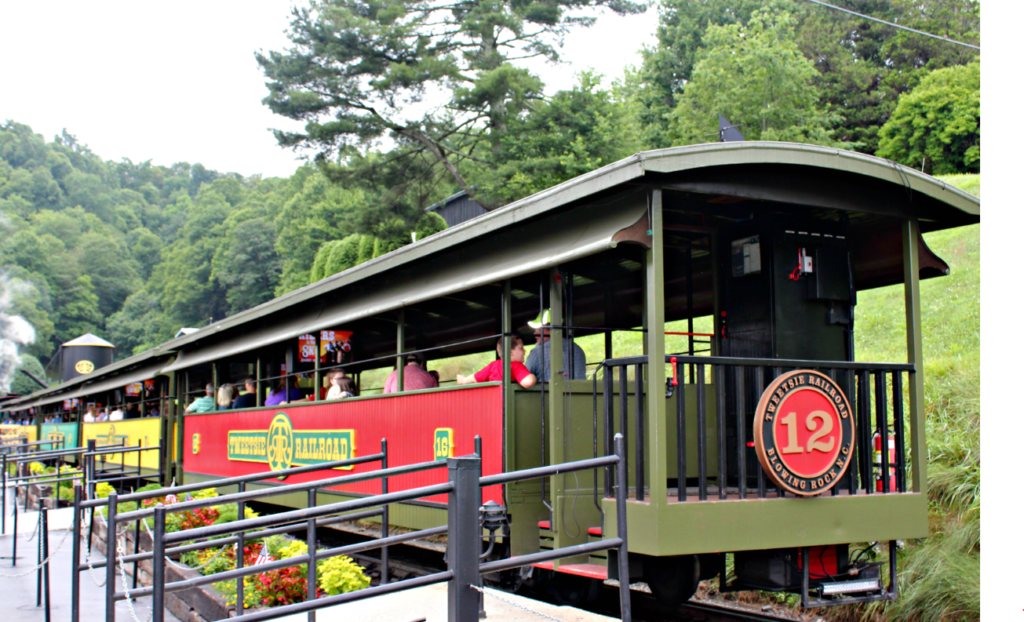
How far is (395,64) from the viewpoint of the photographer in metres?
25.8

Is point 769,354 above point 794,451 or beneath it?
above

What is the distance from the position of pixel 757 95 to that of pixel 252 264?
52510 mm

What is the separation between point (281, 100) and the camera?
2667 cm

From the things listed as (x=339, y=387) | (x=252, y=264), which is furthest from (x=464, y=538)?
(x=252, y=264)

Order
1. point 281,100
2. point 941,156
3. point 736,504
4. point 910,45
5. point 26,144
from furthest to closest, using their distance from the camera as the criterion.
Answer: point 26,144 → point 910,45 → point 941,156 → point 281,100 → point 736,504

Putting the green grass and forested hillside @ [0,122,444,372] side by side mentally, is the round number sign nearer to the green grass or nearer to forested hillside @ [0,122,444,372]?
the green grass

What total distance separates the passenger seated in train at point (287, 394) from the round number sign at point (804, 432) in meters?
6.94

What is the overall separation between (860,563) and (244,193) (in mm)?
101282

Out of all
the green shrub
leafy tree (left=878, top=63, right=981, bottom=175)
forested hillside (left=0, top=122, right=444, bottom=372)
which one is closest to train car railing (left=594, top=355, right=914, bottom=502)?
the green shrub

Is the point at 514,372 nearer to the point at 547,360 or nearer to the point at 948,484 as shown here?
the point at 547,360

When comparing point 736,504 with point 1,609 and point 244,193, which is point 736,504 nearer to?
point 1,609

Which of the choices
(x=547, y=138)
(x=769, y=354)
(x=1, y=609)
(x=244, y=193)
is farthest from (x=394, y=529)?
(x=244, y=193)

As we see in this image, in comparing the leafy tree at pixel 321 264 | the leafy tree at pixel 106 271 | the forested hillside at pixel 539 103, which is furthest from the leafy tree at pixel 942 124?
the leafy tree at pixel 106 271

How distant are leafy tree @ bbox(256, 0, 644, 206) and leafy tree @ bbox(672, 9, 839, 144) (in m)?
7.00
